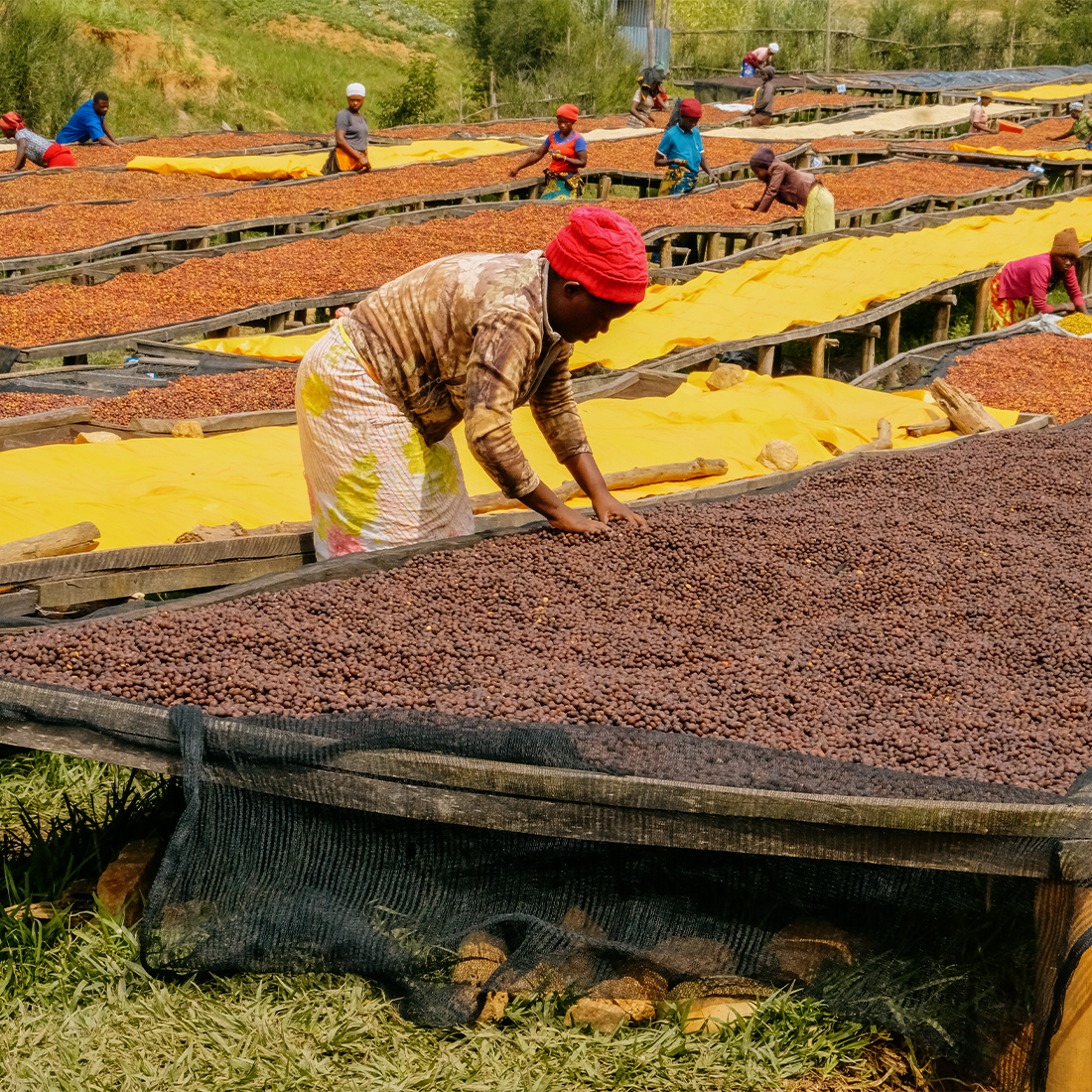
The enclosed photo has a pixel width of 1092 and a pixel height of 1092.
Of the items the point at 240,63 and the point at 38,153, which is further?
the point at 240,63

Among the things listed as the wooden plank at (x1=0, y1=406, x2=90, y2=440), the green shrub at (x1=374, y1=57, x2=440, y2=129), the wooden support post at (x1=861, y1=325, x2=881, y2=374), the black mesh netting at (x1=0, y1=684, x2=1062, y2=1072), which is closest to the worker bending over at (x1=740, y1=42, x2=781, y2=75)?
the green shrub at (x1=374, y1=57, x2=440, y2=129)

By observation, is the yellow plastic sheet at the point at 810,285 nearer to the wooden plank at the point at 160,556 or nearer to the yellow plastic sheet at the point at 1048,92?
the wooden plank at the point at 160,556

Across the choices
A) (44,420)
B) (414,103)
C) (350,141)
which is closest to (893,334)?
A: (44,420)

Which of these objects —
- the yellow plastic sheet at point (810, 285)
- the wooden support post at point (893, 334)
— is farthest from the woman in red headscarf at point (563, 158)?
the wooden support post at point (893, 334)

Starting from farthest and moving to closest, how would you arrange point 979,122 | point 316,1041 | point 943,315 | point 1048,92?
1. point 1048,92
2. point 979,122
3. point 943,315
4. point 316,1041

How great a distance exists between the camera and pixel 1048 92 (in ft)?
74.0

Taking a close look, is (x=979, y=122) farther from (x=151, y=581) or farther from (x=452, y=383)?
(x=151, y=581)

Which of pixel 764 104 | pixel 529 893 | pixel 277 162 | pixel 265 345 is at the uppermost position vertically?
pixel 764 104

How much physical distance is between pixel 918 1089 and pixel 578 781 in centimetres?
85

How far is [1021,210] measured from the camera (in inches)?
430

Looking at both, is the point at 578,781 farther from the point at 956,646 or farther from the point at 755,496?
the point at 755,496

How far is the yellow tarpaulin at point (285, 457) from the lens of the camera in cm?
399

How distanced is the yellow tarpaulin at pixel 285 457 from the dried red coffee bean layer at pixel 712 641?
1.19 m

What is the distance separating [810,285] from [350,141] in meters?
6.60
